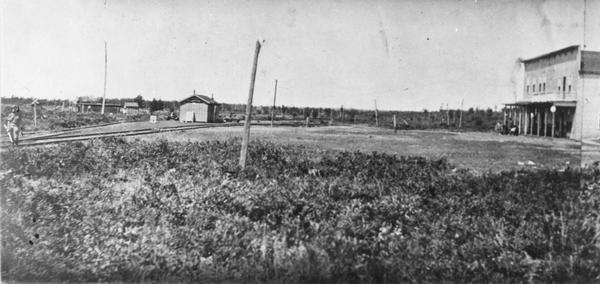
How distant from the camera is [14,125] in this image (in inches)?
265

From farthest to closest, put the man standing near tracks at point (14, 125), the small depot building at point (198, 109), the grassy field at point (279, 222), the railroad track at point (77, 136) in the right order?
the small depot building at point (198, 109)
the railroad track at point (77, 136)
the man standing near tracks at point (14, 125)
the grassy field at point (279, 222)

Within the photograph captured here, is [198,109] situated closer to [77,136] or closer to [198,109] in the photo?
[198,109]

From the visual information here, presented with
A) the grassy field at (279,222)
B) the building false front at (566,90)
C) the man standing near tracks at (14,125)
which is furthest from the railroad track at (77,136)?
the building false front at (566,90)

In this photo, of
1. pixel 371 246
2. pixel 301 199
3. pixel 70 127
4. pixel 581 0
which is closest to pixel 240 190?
pixel 301 199

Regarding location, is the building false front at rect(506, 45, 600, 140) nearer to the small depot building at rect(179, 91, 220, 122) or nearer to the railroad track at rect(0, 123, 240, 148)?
the small depot building at rect(179, 91, 220, 122)

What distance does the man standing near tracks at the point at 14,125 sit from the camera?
650 cm

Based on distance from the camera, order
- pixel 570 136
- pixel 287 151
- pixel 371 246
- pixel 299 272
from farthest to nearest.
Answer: pixel 570 136 < pixel 287 151 < pixel 371 246 < pixel 299 272

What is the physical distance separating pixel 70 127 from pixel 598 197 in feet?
32.6

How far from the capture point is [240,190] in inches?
237

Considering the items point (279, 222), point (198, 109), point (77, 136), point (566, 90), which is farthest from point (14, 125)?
point (566, 90)

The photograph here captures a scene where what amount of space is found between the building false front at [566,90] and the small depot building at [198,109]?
44.5ft

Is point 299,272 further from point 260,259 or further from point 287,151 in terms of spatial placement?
point 287,151

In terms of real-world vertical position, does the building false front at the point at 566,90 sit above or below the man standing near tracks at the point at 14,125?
above

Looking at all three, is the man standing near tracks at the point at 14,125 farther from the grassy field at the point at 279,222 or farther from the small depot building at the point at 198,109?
the small depot building at the point at 198,109
